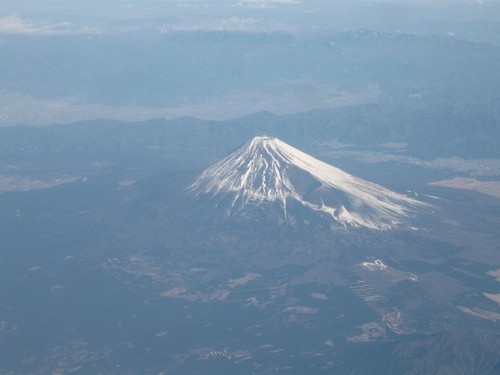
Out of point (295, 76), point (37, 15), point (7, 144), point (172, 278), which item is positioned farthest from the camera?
point (37, 15)

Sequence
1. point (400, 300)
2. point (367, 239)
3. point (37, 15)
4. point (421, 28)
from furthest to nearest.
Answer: point (37, 15) → point (421, 28) → point (367, 239) → point (400, 300)

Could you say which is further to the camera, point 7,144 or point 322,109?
point 322,109

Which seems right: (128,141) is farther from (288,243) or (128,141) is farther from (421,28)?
(421,28)

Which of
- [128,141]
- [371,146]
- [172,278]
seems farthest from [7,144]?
[172,278]

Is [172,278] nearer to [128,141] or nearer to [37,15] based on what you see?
[128,141]

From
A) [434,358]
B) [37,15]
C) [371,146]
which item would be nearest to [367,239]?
[434,358]

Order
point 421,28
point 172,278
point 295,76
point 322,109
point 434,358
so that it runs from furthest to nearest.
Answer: point 421,28
point 295,76
point 322,109
point 172,278
point 434,358
